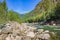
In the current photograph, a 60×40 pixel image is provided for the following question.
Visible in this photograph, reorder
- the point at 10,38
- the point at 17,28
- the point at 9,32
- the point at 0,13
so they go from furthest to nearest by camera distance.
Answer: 1. the point at 0,13
2. the point at 17,28
3. the point at 9,32
4. the point at 10,38

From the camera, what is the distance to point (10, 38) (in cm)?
2988

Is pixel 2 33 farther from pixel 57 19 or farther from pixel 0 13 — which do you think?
pixel 57 19

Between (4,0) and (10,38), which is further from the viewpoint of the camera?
(4,0)

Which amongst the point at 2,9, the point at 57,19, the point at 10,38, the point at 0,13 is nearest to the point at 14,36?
the point at 10,38

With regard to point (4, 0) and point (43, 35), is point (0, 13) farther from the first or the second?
point (43, 35)

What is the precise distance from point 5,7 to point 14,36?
77.7 meters

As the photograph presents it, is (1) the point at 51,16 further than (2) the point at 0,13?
Yes

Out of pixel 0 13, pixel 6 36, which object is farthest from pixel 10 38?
pixel 0 13

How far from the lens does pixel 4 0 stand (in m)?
110

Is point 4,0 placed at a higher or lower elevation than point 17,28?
higher

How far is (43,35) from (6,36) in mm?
5685

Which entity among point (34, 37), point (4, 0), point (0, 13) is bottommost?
point (34, 37)

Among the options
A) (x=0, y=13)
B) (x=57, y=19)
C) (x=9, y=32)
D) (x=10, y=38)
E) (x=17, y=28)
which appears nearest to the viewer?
(x=10, y=38)

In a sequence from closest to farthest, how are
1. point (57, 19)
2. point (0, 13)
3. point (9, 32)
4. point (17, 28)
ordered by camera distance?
point (9, 32), point (17, 28), point (0, 13), point (57, 19)
